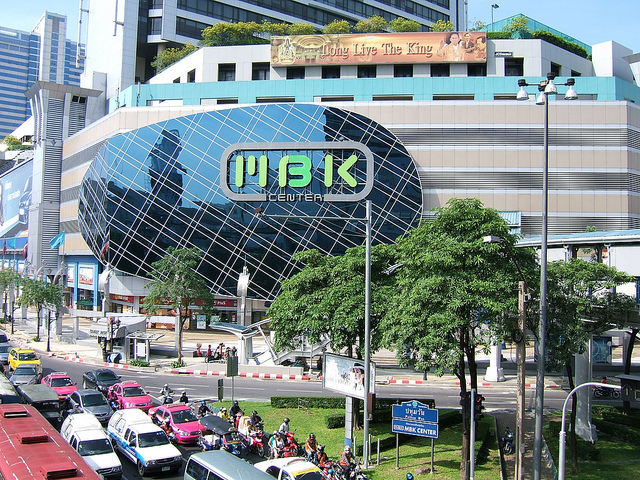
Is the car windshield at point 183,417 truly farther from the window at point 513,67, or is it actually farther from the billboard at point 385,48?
the window at point 513,67

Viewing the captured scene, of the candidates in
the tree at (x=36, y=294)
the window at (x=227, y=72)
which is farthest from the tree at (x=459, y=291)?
the window at (x=227, y=72)

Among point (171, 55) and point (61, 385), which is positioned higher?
point (171, 55)

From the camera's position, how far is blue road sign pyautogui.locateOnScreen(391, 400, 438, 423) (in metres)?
20.6

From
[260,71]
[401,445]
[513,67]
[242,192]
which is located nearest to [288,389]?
[401,445]

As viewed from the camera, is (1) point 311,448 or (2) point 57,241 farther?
(2) point 57,241

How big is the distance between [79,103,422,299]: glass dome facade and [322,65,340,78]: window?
10.2 m

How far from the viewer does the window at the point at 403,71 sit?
67.1 metres

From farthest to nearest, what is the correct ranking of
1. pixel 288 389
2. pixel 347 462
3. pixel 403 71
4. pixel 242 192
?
pixel 403 71 → pixel 242 192 → pixel 288 389 → pixel 347 462

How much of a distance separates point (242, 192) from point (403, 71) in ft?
83.6

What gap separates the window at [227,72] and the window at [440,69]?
81.1 feet

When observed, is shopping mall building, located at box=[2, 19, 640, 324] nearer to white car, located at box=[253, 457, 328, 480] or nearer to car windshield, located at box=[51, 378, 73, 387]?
car windshield, located at box=[51, 378, 73, 387]

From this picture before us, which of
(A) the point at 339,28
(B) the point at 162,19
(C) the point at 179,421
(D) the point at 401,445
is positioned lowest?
(D) the point at 401,445

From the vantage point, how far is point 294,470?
59.2 feet

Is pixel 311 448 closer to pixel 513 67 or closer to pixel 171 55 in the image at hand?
pixel 513 67
